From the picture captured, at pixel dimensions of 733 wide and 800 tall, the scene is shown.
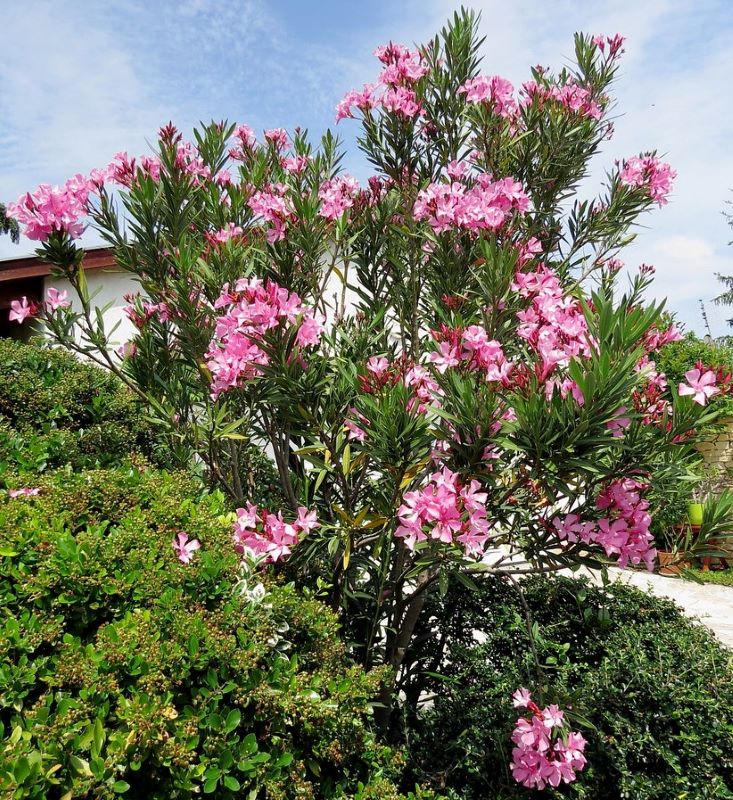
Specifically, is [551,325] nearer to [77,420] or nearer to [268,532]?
[268,532]

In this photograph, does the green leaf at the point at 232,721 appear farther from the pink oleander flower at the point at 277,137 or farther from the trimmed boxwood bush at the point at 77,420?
the pink oleander flower at the point at 277,137

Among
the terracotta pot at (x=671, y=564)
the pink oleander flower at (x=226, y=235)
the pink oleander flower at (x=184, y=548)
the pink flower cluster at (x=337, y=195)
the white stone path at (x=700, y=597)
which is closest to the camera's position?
the pink oleander flower at (x=184, y=548)

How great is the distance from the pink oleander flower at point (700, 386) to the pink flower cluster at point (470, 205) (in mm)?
952

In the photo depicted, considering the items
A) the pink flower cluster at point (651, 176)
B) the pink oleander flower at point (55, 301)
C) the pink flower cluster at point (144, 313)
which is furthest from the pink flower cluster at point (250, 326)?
the pink flower cluster at point (651, 176)

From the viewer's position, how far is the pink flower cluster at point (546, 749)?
7.02 feet

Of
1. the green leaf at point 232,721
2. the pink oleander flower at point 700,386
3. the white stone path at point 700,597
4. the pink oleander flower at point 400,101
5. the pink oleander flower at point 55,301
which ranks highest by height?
the pink oleander flower at point 400,101

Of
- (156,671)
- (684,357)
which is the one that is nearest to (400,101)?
(156,671)

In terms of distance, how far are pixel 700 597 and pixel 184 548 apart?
690cm

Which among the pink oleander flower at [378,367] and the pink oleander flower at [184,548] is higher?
the pink oleander flower at [378,367]

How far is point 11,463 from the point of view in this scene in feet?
9.76

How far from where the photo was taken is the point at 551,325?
210cm

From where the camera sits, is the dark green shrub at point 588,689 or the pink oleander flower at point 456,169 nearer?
the dark green shrub at point 588,689

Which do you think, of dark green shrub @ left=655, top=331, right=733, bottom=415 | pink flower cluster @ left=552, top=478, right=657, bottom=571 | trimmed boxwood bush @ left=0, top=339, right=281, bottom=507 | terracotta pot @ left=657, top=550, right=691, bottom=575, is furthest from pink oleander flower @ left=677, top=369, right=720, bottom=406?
dark green shrub @ left=655, top=331, right=733, bottom=415

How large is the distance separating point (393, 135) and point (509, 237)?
3.09 ft
